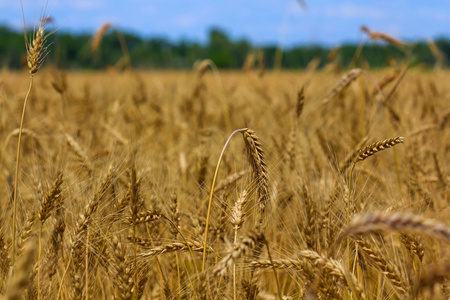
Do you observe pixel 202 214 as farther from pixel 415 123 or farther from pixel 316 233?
pixel 415 123

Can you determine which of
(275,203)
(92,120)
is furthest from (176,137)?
(275,203)

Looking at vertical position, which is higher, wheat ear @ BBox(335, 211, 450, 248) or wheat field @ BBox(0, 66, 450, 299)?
wheat ear @ BBox(335, 211, 450, 248)

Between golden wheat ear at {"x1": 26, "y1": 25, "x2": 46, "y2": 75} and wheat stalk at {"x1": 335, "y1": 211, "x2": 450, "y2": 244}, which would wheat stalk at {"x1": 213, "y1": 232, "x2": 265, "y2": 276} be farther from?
golden wheat ear at {"x1": 26, "y1": 25, "x2": 46, "y2": 75}

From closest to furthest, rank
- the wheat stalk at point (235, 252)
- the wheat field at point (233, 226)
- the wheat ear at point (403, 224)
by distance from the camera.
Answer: the wheat ear at point (403, 224) < the wheat stalk at point (235, 252) < the wheat field at point (233, 226)

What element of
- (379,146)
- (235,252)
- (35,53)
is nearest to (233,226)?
(235,252)

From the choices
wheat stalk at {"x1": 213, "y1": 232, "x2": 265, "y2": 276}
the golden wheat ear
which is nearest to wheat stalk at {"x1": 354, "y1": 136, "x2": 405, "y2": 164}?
wheat stalk at {"x1": 213, "y1": 232, "x2": 265, "y2": 276}

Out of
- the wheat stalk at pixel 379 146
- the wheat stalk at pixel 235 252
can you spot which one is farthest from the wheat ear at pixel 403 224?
the wheat stalk at pixel 379 146

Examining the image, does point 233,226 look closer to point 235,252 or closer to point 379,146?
point 235,252

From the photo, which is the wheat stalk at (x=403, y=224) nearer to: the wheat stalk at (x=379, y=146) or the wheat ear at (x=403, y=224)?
the wheat ear at (x=403, y=224)

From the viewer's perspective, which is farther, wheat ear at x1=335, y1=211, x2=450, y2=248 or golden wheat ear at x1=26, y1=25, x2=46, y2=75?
golden wheat ear at x1=26, y1=25, x2=46, y2=75

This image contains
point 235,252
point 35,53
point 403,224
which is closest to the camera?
point 403,224

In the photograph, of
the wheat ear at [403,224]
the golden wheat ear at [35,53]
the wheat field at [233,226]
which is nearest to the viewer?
the wheat ear at [403,224]

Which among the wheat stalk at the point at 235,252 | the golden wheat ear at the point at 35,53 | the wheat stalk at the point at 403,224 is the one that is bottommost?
the wheat stalk at the point at 235,252

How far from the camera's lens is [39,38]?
3.78 feet
